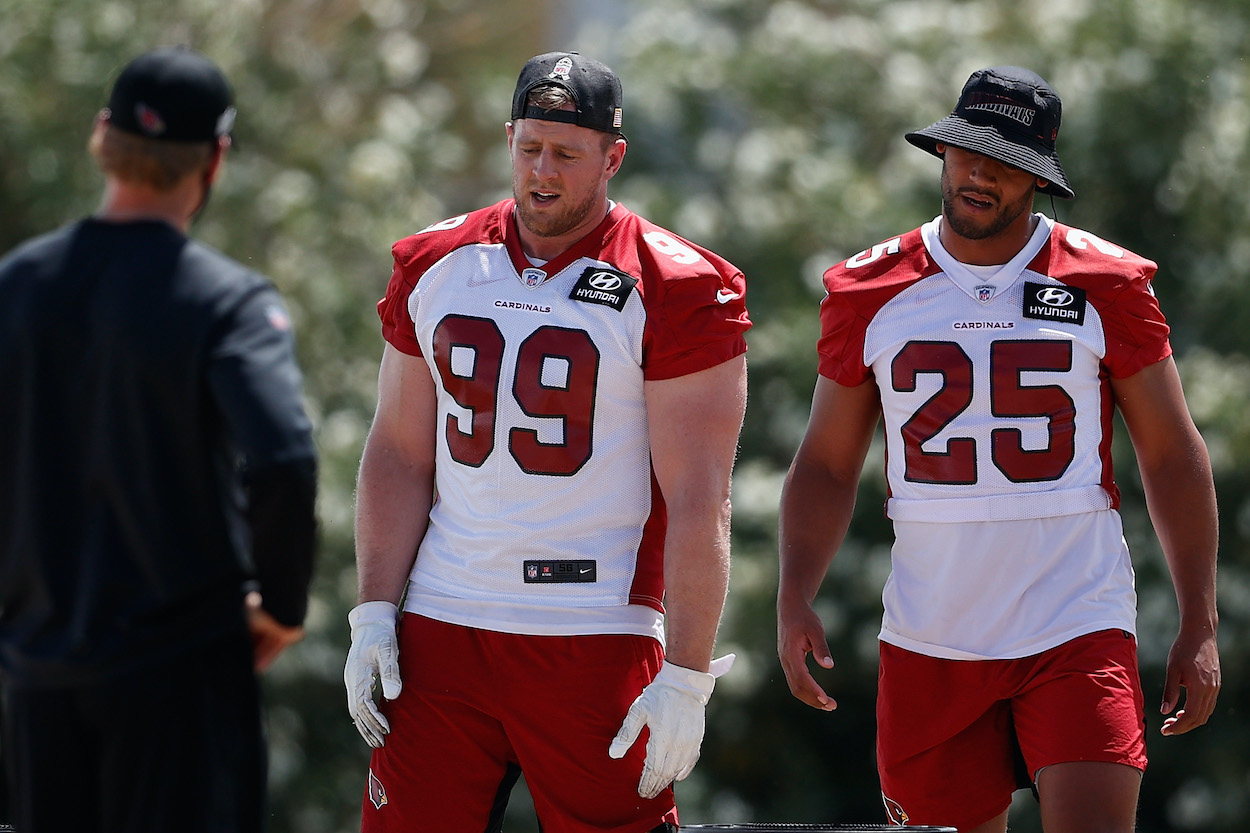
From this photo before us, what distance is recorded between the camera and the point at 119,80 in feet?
9.93

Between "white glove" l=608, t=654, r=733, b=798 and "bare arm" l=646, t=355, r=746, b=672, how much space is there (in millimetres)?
41

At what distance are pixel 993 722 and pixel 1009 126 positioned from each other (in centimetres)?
145

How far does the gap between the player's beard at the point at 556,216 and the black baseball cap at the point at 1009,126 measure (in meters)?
0.83

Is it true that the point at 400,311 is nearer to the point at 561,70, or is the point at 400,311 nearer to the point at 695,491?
the point at 561,70

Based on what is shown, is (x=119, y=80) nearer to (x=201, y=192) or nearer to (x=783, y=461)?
(x=201, y=192)

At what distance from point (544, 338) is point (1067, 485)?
A: 1.29 metres

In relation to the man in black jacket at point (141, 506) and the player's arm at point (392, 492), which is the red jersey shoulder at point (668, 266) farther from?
the man in black jacket at point (141, 506)

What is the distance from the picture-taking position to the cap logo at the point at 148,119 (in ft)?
9.82

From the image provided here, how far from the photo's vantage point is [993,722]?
3988 millimetres

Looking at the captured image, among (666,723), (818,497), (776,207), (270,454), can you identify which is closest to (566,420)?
(666,723)

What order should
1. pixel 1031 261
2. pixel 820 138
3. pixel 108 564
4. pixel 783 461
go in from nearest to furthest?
pixel 108 564, pixel 1031 261, pixel 783 461, pixel 820 138

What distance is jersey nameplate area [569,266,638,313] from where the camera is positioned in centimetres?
382

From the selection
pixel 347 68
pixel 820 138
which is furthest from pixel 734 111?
pixel 347 68

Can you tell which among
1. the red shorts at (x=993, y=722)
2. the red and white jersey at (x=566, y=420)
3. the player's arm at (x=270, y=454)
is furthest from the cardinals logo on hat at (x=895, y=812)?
A: the player's arm at (x=270, y=454)
